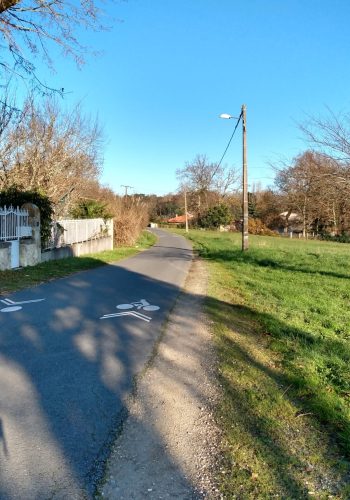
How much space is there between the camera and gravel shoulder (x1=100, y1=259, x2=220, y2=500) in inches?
99.7

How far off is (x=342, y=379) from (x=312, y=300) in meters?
4.68

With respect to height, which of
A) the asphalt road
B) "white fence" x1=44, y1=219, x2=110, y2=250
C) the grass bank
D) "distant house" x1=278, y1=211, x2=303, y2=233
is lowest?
the grass bank

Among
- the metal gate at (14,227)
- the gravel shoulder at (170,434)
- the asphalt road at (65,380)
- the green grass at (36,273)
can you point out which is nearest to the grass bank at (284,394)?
the gravel shoulder at (170,434)

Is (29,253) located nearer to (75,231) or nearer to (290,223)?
(75,231)

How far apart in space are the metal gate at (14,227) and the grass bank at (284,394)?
7376 millimetres

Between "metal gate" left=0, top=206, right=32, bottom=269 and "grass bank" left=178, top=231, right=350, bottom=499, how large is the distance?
7.38 metres

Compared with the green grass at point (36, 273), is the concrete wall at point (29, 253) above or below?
above

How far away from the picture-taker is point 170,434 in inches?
125

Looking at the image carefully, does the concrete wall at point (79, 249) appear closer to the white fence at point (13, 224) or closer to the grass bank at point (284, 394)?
the white fence at point (13, 224)

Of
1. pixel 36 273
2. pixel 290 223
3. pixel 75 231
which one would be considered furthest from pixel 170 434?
pixel 290 223

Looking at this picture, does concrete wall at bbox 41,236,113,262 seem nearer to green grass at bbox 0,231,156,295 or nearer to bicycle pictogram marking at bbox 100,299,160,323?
green grass at bbox 0,231,156,295

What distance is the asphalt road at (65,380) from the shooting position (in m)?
2.63

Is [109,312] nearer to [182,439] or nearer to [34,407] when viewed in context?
[34,407]

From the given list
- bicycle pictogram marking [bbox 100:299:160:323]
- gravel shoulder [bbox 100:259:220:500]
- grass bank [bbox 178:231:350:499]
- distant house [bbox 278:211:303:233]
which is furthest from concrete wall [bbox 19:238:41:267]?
distant house [bbox 278:211:303:233]
